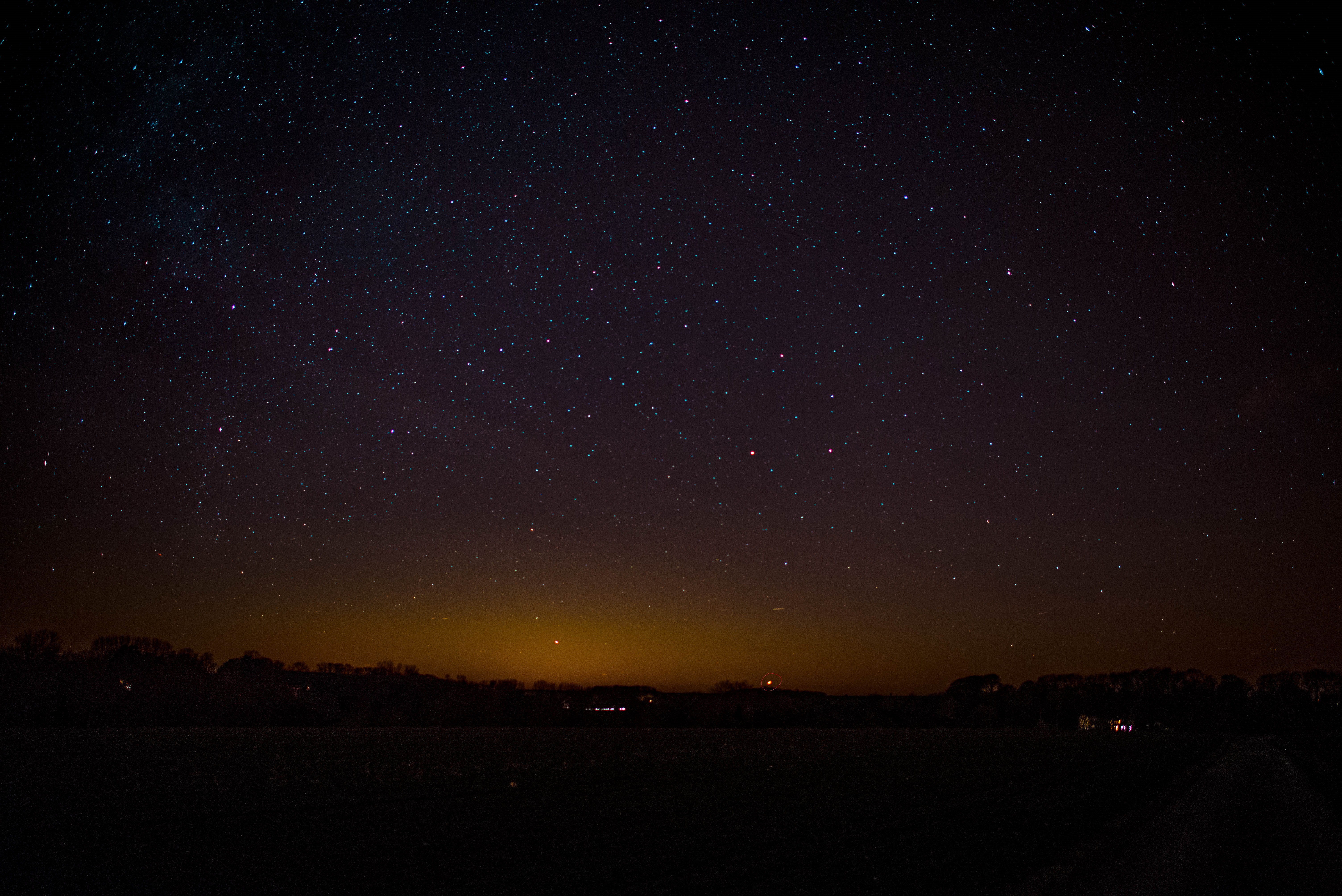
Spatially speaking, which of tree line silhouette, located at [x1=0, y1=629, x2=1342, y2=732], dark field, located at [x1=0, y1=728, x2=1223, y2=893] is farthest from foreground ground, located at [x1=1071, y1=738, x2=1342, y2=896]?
tree line silhouette, located at [x1=0, y1=629, x2=1342, y2=732]

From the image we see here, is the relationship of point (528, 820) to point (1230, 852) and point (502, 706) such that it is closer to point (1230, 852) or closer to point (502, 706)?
point (1230, 852)

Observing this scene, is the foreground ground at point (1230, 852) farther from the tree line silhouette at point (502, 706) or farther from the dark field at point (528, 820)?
the tree line silhouette at point (502, 706)

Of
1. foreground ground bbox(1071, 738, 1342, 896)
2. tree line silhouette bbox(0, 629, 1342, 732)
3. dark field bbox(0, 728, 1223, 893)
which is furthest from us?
tree line silhouette bbox(0, 629, 1342, 732)

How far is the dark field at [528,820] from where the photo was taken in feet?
38.4

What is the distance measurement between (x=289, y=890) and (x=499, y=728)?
→ 74464 mm

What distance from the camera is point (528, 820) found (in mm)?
17391

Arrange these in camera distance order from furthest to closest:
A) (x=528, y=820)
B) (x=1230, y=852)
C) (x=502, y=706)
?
(x=502, y=706) < (x=528, y=820) < (x=1230, y=852)

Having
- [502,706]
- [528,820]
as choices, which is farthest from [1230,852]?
[502,706]

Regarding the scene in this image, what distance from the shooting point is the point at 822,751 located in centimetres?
4600

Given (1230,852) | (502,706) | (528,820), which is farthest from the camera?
(502,706)

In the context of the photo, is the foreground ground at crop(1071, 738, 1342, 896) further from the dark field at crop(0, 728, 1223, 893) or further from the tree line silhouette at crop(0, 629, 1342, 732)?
the tree line silhouette at crop(0, 629, 1342, 732)

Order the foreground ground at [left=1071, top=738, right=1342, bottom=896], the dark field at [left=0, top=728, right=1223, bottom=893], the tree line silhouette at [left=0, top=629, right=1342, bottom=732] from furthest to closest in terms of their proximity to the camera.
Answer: the tree line silhouette at [left=0, top=629, right=1342, bottom=732]
the dark field at [left=0, top=728, right=1223, bottom=893]
the foreground ground at [left=1071, top=738, right=1342, bottom=896]

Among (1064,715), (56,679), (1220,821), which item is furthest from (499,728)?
(1064,715)

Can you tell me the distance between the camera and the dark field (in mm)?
11719
